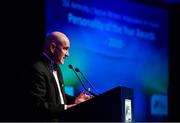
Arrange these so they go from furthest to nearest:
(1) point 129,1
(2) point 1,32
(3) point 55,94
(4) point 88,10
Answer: (1) point 129,1 → (4) point 88,10 → (2) point 1,32 → (3) point 55,94

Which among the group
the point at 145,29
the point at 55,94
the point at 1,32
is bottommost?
the point at 55,94

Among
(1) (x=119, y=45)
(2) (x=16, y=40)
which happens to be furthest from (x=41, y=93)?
(1) (x=119, y=45)

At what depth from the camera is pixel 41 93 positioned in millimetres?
2875

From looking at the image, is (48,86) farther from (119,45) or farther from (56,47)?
(119,45)

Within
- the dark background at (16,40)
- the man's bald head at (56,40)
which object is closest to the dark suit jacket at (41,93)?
the man's bald head at (56,40)

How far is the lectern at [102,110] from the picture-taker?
8.68 ft

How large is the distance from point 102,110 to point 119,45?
2.15 meters

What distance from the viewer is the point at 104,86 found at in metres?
4.59

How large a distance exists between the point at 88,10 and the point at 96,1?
18 cm

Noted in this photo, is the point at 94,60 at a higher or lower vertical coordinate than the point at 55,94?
higher

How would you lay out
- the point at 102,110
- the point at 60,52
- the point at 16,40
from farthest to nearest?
1. the point at 16,40
2. the point at 60,52
3. the point at 102,110

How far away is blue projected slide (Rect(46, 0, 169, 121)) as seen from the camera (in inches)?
170

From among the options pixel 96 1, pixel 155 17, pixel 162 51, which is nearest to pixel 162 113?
pixel 162 51

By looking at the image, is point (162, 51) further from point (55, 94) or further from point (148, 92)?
point (55, 94)
